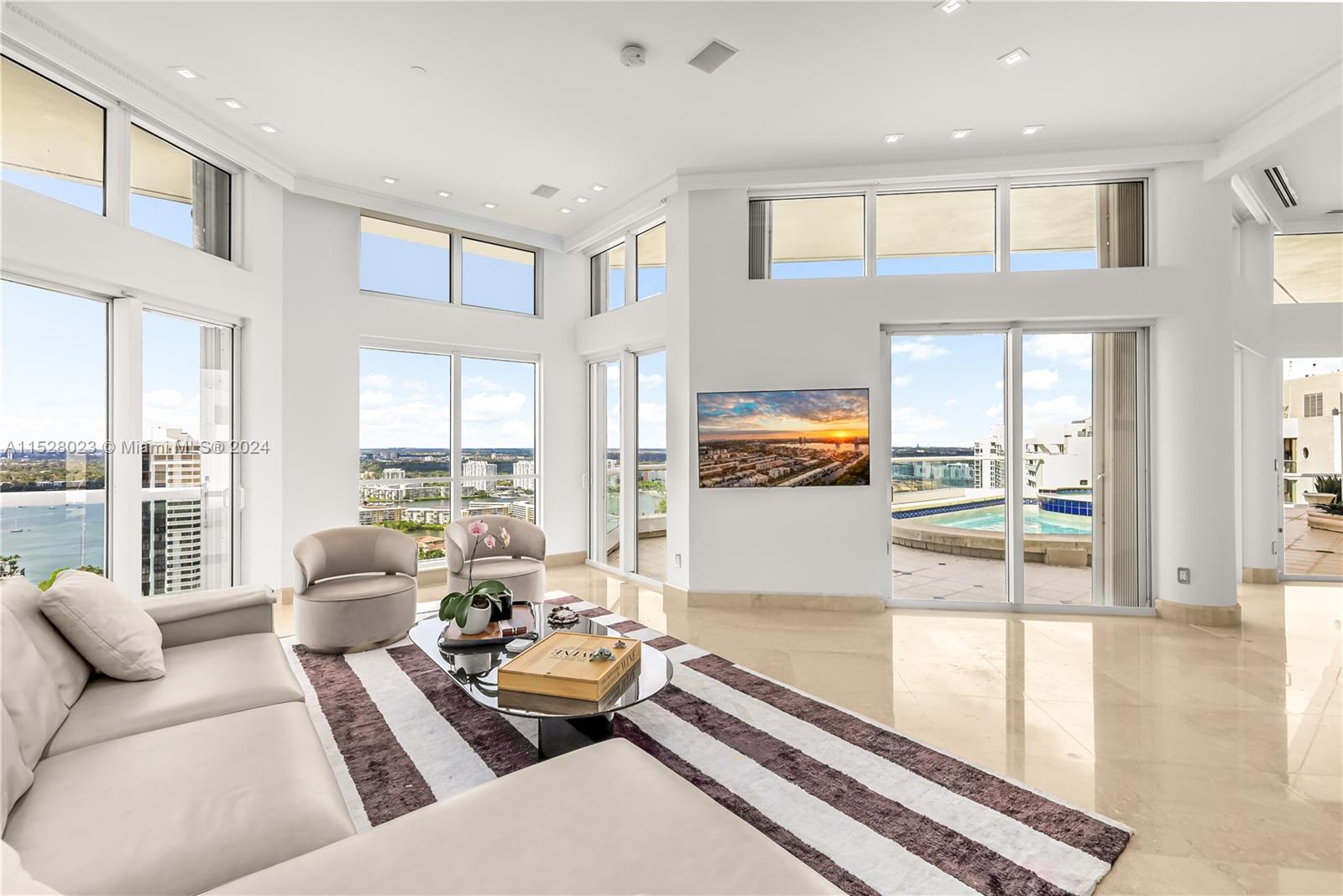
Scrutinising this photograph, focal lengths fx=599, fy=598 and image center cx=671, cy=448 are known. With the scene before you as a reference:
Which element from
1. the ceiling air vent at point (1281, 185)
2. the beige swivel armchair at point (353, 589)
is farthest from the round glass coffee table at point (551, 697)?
the ceiling air vent at point (1281, 185)

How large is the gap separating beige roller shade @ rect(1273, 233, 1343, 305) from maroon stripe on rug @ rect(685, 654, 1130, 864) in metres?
6.23

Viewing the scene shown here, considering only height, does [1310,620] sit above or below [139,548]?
below

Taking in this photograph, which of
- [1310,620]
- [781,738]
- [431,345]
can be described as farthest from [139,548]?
[1310,620]

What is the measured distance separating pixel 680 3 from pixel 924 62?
57.4 inches

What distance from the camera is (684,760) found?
95.8 inches

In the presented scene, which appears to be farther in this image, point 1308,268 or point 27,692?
point 1308,268

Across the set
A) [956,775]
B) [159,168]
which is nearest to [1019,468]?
[956,775]

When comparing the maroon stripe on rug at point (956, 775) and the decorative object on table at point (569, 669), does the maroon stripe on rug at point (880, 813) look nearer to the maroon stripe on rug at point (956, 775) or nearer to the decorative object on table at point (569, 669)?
the maroon stripe on rug at point (956, 775)

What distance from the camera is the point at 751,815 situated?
2074 mm

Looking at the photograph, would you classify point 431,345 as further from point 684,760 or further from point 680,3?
point 684,760

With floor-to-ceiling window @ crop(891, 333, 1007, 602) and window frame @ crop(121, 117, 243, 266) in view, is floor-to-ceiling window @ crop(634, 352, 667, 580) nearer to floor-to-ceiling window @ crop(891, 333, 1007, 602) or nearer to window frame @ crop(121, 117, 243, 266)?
floor-to-ceiling window @ crop(891, 333, 1007, 602)

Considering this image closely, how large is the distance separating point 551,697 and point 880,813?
123 cm

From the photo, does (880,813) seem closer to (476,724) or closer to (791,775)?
(791,775)

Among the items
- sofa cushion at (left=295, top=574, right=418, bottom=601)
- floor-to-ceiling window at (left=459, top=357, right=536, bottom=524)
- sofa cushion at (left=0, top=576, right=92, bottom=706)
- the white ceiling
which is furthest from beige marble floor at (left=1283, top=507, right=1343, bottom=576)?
sofa cushion at (left=0, top=576, right=92, bottom=706)
